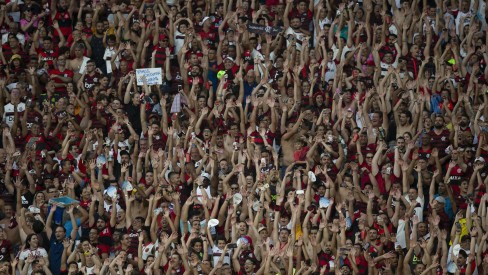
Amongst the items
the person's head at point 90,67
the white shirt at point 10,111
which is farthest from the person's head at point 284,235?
the white shirt at point 10,111

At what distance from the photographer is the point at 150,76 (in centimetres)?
2606

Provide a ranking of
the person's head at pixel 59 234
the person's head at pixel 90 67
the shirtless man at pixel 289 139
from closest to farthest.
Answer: the person's head at pixel 59 234, the shirtless man at pixel 289 139, the person's head at pixel 90 67

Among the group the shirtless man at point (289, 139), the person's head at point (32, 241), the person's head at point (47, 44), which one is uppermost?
the person's head at point (47, 44)

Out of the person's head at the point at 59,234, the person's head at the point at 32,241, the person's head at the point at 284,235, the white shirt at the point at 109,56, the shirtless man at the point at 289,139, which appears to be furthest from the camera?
the white shirt at the point at 109,56

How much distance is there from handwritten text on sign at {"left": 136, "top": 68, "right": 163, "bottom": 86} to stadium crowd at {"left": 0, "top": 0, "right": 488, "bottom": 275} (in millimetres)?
21

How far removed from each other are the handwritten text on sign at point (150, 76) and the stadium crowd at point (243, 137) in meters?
0.02

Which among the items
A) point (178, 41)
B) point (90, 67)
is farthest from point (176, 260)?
point (178, 41)

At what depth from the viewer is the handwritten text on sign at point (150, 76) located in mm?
26047

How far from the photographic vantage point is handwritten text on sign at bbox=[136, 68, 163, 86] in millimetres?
26047

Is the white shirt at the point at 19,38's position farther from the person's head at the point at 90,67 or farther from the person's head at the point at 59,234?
the person's head at the point at 59,234

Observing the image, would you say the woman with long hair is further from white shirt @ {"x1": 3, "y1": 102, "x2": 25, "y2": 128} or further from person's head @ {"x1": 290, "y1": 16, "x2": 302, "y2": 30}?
person's head @ {"x1": 290, "y1": 16, "x2": 302, "y2": 30}

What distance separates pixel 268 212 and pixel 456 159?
290 cm

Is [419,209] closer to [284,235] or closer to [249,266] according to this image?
[284,235]

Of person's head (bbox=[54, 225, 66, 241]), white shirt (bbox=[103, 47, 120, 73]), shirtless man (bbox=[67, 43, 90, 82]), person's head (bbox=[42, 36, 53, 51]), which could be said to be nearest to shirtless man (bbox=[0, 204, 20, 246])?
person's head (bbox=[54, 225, 66, 241])
